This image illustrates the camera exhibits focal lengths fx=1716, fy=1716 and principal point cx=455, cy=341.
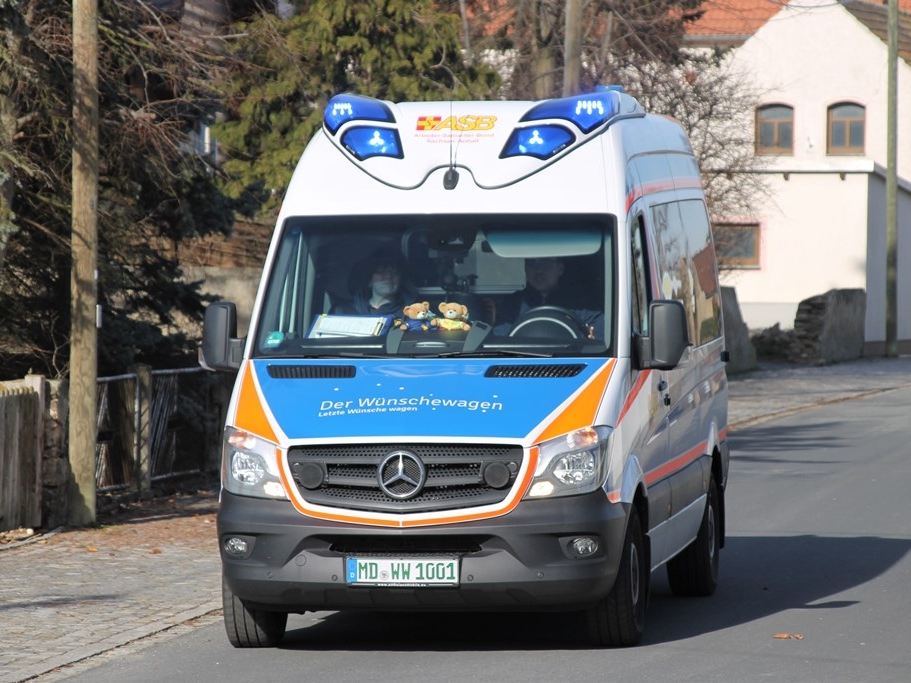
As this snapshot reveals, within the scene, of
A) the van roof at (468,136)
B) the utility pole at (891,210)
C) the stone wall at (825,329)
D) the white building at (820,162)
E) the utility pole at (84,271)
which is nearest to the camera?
the van roof at (468,136)

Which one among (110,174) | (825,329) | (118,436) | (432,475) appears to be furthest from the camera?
(825,329)

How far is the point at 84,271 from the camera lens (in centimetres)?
1280

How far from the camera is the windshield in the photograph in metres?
8.25

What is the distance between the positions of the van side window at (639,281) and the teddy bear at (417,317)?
99 centimetres

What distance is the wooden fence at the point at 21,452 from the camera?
12.1 metres

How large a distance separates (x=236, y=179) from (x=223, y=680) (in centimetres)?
1050

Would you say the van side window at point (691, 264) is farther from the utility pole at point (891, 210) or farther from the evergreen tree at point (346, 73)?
the utility pole at point (891, 210)

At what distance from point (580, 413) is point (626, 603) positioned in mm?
982

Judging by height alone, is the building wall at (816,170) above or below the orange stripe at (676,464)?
above

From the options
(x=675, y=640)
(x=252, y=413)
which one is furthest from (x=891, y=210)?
(x=252, y=413)

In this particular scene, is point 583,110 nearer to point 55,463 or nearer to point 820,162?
point 55,463

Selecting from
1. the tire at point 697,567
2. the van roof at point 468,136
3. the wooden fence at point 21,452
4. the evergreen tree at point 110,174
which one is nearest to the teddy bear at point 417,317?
the van roof at point 468,136

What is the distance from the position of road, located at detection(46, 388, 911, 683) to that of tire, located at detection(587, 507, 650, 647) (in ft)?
0.28

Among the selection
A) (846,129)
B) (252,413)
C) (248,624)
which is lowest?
(248,624)
